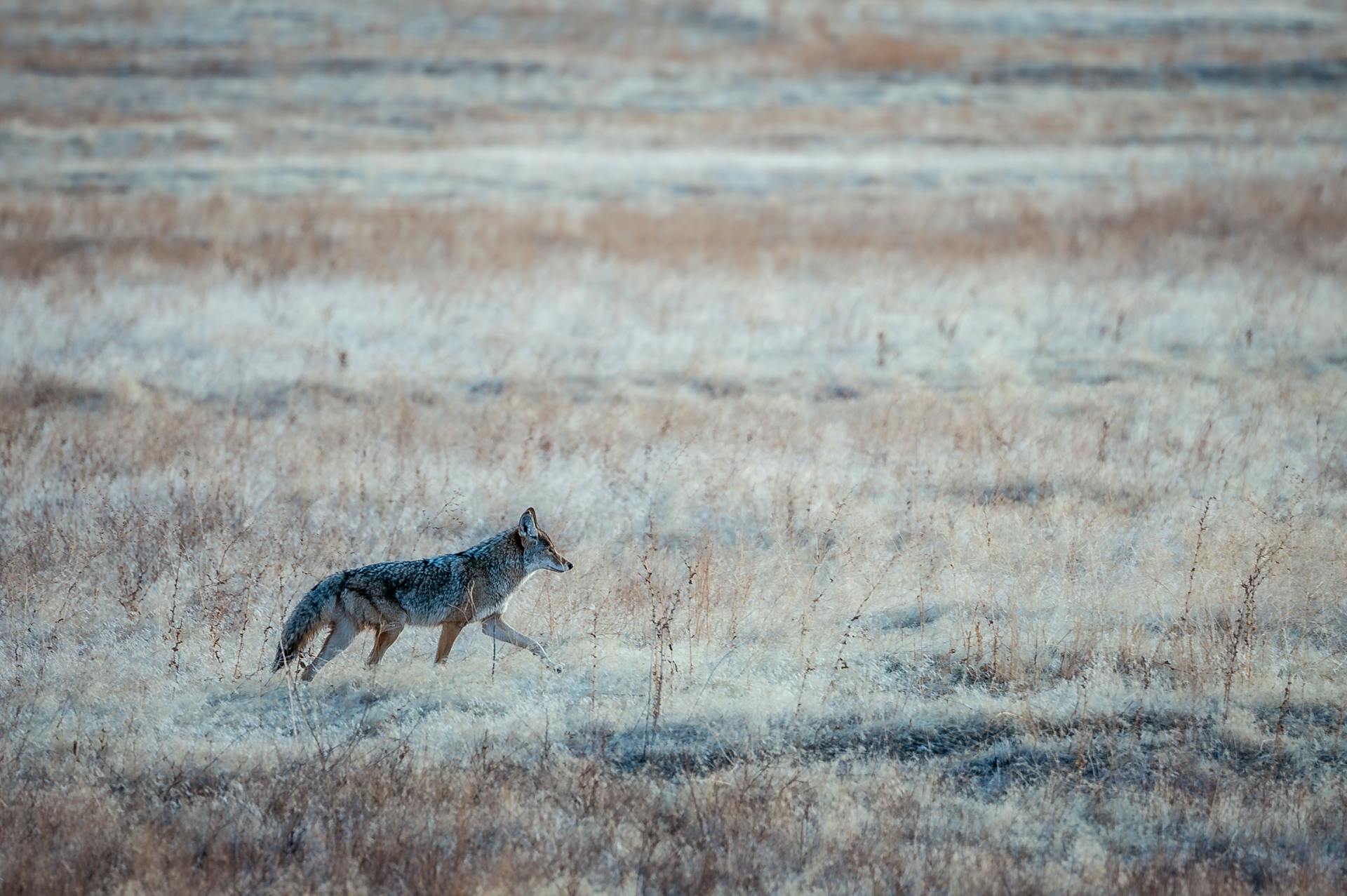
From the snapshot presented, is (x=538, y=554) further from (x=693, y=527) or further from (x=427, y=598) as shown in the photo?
(x=693, y=527)

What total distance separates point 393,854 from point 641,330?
9.56m

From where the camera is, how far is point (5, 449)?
904 centimetres

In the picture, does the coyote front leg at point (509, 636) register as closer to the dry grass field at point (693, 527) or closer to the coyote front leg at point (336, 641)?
the dry grass field at point (693, 527)

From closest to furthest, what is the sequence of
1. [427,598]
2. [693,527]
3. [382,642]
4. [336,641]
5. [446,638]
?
1. [336,641]
2. [427,598]
3. [382,642]
4. [446,638]
5. [693,527]

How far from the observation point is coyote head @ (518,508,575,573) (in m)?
6.34

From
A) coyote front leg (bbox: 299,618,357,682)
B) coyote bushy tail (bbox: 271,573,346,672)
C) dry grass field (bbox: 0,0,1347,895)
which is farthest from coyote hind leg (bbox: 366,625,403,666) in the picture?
coyote bushy tail (bbox: 271,573,346,672)

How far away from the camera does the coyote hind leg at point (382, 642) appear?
6066mm

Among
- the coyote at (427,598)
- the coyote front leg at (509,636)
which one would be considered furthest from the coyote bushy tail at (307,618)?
the coyote front leg at (509,636)

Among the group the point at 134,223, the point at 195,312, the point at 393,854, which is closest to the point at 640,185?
the point at 134,223

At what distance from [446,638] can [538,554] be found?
682mm

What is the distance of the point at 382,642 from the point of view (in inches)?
241

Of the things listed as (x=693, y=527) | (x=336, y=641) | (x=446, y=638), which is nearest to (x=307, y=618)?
(x=336, y=641)

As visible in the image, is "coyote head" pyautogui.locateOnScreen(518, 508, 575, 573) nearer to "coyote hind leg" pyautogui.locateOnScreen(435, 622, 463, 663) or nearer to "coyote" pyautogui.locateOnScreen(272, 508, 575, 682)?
"coyote" pyautogui.locateOnScreen(272, 508, 575, 682)

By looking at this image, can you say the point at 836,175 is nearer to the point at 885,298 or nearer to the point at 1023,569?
the point at 885,298
